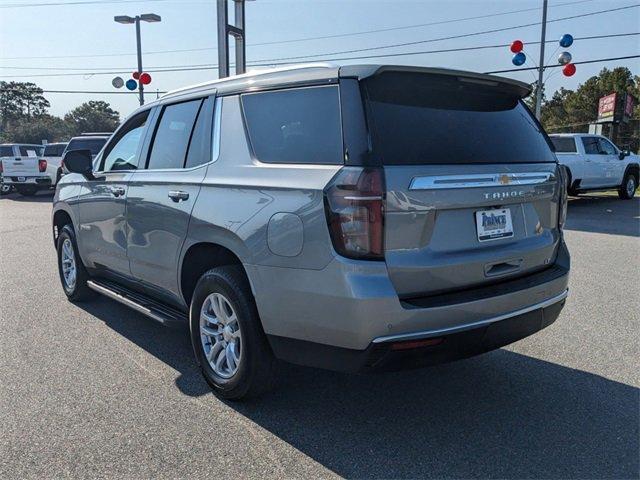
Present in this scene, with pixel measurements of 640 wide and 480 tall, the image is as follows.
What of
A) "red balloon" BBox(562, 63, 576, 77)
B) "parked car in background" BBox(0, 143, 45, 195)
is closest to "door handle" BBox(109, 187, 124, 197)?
"parked car in background" BBox(0, 143, 45, 195)

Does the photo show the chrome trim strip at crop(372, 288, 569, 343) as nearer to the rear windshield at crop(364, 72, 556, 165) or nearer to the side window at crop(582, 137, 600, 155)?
the rear windshield at crop(364, 72, 556, 165)

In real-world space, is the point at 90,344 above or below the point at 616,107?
below

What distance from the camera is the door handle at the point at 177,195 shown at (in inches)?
150

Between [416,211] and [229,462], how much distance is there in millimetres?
1588

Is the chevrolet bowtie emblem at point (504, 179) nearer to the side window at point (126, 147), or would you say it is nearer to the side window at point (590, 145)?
the side window at point (126, 147)

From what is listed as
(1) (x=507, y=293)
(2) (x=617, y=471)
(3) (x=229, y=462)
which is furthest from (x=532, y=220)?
(3) (x=229, y=462)

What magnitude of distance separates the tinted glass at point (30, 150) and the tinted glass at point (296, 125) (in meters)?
20.6

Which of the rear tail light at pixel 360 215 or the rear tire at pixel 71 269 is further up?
the rear tail light at pixel 360 215

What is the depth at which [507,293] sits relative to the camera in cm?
311

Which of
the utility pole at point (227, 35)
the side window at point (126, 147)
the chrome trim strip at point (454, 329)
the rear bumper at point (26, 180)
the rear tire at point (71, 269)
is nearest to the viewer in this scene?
the chrome trim strip at point (454, 329)

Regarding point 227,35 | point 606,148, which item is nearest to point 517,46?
point 606,148

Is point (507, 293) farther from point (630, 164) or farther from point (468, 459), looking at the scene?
point (630, 164)

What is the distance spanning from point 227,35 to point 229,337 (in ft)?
30.7

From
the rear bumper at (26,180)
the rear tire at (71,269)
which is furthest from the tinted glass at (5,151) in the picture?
the rear tire at (71,269)
